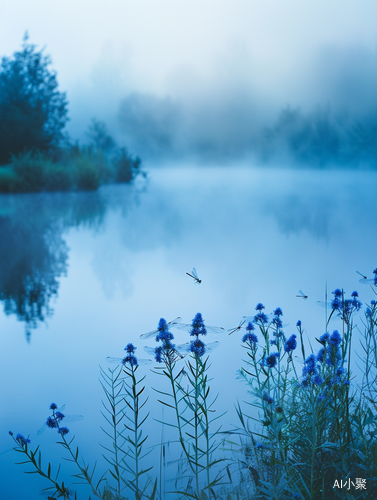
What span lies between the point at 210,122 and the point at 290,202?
58.7 inches

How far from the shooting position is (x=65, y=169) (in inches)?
271

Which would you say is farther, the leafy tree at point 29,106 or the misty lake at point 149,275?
the leafy tree at point 29,106

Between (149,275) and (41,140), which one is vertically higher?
(41,140)

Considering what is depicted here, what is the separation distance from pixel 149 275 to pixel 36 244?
1418 mm

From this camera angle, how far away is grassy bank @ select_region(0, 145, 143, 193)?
655cm

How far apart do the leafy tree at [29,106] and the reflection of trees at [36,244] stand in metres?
0.88

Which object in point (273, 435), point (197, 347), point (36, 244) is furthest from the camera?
point (36, 244)

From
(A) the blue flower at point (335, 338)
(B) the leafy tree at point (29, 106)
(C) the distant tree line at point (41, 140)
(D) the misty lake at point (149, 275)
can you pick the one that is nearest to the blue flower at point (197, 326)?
(A) the blue flower at point (335, 338)

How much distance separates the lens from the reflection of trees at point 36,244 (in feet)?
8.27

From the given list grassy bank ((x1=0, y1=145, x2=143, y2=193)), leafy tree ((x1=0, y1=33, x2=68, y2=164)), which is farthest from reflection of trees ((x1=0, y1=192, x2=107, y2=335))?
leafy tree ((x1=0, y1=33, x2=68, y2=164))

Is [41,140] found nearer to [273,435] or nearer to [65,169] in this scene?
[65,169]

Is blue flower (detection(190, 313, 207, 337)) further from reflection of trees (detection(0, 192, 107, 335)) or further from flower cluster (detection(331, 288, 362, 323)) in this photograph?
reflection of trees (detection(0, 192, 107, 335))

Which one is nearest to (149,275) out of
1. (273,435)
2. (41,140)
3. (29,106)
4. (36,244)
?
(36,244)

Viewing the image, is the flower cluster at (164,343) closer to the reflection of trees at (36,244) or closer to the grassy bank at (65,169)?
the reflection of trees at (36,244)
